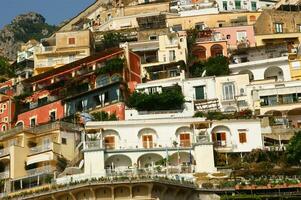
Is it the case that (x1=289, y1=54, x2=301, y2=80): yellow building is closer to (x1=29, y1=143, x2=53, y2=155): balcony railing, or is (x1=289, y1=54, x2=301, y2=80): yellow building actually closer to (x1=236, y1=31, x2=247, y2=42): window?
(x1=236, y1=31, x2=247, y2=42): window

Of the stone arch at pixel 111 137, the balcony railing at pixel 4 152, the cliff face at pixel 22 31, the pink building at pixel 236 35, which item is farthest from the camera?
the cliff face at pixel 22 31

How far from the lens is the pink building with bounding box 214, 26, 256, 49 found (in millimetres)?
87488

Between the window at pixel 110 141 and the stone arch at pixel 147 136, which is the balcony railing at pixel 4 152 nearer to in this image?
the window at pixel 110 141

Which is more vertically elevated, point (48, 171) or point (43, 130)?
point (43, 130)

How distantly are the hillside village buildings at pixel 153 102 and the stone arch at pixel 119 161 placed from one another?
0.09 m

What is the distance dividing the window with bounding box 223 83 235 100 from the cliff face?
76.3 metres

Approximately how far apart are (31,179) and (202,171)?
1508cm

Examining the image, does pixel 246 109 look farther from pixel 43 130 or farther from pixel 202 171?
pixel 43 130

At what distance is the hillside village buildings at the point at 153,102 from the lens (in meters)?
57.2

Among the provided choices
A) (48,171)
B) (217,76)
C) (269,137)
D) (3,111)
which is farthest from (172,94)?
(3,111)

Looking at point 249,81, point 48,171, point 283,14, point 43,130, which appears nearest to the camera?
point 48,171

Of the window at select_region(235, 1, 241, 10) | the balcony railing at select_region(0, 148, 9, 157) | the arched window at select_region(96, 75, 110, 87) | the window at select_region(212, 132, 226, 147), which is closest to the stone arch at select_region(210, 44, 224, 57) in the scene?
the arched window at select_region(96, 75, 110, 87)

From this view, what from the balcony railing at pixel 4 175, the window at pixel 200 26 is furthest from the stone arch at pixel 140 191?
the window at pixel 200 26

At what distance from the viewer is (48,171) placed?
58.7 m
